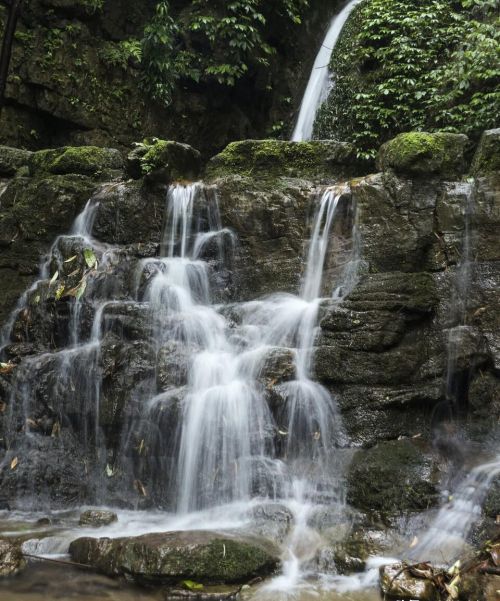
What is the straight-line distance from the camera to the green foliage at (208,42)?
45.2ft

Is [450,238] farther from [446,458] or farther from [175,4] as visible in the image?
[175,4]

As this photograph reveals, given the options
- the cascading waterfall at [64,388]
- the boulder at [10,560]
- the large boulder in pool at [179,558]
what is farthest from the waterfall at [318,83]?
the boulder at [10,560]

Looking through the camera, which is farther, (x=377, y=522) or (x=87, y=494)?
(x=87, y=494)

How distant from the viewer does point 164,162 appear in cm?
994

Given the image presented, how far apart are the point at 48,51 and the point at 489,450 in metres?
12.8

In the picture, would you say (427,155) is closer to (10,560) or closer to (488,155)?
(488,155)

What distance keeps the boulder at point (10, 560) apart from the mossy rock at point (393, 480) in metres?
2.97

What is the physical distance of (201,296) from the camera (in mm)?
8883

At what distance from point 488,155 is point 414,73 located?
4752 millimetres

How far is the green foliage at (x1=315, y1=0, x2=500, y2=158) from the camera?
1061 centimetres

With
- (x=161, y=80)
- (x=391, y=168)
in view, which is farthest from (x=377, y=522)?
(x=161, y=80)

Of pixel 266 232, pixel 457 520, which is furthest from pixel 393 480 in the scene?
pixel 266 232

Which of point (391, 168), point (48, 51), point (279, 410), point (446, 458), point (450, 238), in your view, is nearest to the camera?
point (446, 458)

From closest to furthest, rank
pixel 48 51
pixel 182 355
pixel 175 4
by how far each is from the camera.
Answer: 1. pixel 182 355
2. pixel 48 51
3. pixel 175 4
